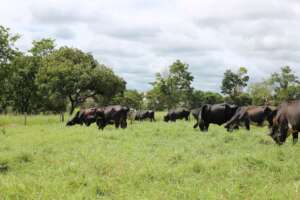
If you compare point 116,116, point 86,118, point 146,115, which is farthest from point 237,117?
point 146,115

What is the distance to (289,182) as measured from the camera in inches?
337

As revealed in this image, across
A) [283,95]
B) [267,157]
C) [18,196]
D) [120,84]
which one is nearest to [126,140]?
[267,157]

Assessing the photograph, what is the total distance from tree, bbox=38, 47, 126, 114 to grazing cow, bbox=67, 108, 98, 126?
512 inches

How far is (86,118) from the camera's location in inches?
1212

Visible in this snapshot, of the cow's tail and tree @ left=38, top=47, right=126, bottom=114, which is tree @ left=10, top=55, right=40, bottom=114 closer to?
tree @ left=38, top=47, right=126, bottom=114

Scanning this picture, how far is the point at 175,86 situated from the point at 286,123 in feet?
160

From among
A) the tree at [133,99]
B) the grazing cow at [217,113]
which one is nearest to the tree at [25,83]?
the tree at [133,99]

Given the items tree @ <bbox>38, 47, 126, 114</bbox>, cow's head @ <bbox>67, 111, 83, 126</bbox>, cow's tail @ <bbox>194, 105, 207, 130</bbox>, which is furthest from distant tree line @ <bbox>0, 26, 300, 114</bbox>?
cow's tail @ <bbox>194, 105, 207, 130</bbox>

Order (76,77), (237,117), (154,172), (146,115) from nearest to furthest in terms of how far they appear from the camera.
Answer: (154,172), (237,117), (146,115), (76,77)

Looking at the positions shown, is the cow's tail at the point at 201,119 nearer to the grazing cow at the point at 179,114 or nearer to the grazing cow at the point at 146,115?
the grazing cow at the point at 179,114

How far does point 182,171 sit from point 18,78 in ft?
139

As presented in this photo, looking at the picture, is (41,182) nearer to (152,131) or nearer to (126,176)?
(126,176)

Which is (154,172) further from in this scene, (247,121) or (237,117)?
(247,121)

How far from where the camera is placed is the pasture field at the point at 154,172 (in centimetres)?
782
